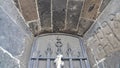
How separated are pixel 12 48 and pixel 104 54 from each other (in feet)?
2.43

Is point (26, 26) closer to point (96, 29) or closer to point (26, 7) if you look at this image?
point (26, 7)

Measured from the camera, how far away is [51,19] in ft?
5.82

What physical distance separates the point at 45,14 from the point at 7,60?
2.19 feet

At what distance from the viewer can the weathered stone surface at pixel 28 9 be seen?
165cm

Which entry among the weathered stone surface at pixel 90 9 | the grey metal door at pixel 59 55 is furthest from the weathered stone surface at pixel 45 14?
the weathered stone surface at pixel 90 9

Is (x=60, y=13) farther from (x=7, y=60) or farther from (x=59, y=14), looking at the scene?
(x=7, y=60)

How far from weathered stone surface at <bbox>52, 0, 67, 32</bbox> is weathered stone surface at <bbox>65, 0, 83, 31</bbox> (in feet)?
0.14

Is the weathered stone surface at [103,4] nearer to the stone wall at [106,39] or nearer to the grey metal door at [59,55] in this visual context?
the stone wall at [106,39]

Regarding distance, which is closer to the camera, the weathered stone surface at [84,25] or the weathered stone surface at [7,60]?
the weathered stone surface at [7,60]

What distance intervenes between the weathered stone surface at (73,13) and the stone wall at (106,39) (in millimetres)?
176

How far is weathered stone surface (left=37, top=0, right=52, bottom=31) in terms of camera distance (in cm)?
169

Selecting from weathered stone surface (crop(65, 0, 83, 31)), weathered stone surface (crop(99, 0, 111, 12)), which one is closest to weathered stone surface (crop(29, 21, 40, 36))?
weathered stone surface (crop(65, 0, 83, 31))

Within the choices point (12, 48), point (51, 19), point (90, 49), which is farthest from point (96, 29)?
point (12, 48)

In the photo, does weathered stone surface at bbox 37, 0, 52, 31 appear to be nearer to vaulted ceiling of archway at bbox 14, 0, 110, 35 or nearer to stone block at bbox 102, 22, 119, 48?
vaulted ceiling of archway at bbox 14, 0, 110, 35
